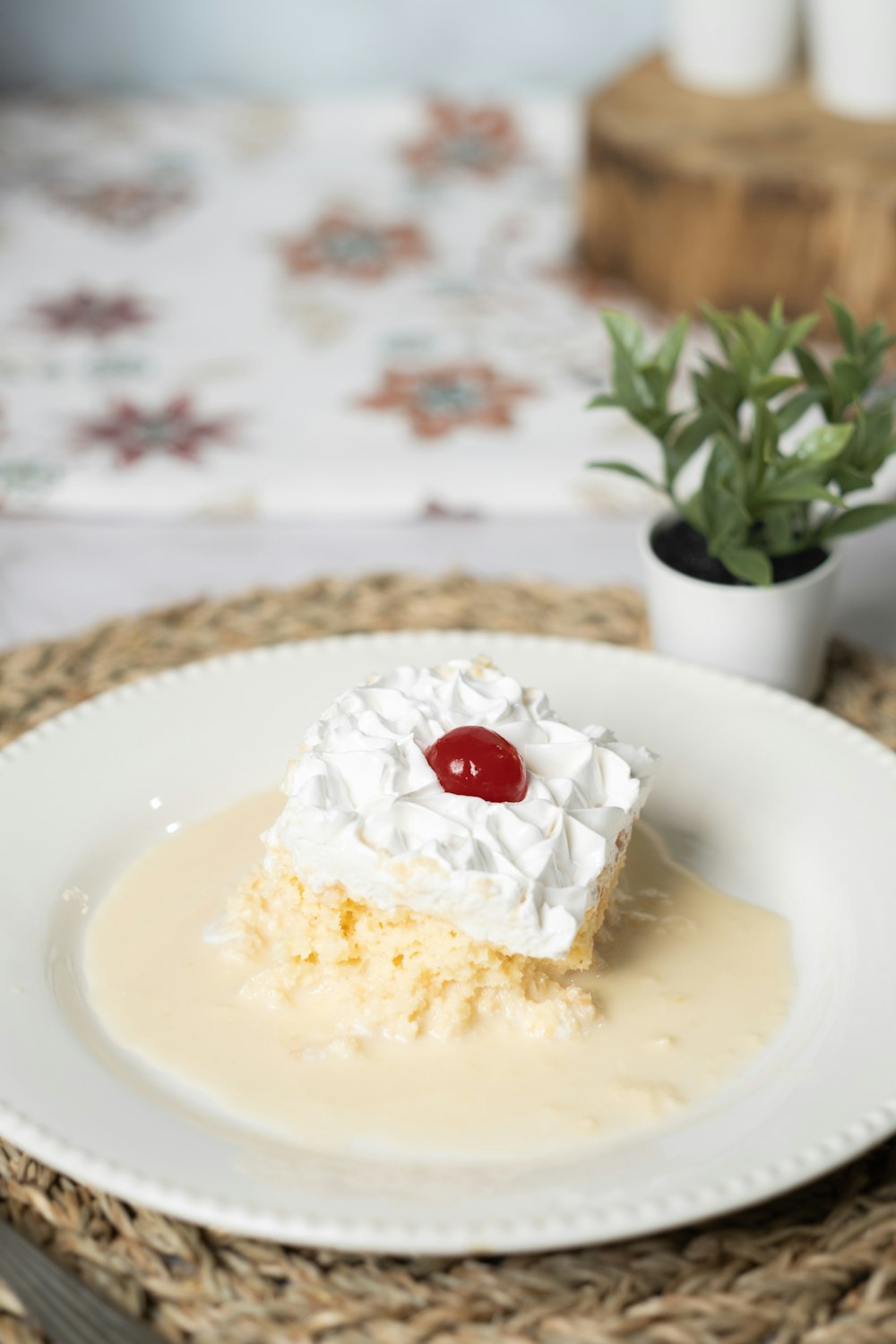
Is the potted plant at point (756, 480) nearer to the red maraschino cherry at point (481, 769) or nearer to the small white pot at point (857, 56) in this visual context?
the red maraschino cherry at point (481, 769)

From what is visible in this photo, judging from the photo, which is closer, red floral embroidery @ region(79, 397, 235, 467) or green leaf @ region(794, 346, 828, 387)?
green leaf @ region(794, 346, 828, 387)

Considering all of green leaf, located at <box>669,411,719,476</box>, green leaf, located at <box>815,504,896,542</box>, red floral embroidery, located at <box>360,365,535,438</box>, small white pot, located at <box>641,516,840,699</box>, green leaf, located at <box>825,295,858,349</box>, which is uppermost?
green leaf, located at <box>825,295,858,349</box>

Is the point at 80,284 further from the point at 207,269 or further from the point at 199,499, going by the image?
the point at 199,499

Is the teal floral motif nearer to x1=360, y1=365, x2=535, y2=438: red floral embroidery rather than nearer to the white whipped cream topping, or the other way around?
x1=360, y1=365, x2=535, y2=438: red floral embroidery

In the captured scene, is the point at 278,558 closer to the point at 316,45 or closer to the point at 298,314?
the point at 298,314

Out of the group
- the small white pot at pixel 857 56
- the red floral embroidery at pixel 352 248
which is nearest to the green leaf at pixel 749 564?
the small white pot at pixel 857 56

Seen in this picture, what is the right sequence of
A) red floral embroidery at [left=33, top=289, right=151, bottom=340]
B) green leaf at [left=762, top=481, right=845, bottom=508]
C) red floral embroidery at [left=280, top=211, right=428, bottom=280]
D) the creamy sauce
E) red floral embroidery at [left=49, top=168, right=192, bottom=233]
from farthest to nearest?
red floral embroidery at [left=49, top=168, right=192, bottom=233], red floral embroidery at [left=280, top=211, right=428, bottom=280], red floral embroidery at [left=33, top=289, right=151, bottom=340], green leaf at [left=762, top=481, right=845, bottom=508], the creamy sauce

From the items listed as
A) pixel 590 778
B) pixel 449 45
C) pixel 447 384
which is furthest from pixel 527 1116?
pixel 449 45

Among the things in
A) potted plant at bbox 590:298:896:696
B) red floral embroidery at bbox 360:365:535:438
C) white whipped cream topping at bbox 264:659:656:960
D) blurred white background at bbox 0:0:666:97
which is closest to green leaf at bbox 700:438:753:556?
potted plant at bbox 590:298:896:696
